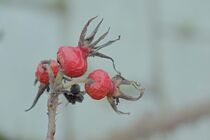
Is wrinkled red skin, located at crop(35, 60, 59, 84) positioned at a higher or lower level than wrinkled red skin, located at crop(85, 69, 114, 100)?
higher

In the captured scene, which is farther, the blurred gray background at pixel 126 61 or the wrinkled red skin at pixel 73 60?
the blurred gray background at pixel 126 61

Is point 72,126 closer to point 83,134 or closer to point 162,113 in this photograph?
point 83,134

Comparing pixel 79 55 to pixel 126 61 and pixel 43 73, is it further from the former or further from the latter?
pixel 126 61

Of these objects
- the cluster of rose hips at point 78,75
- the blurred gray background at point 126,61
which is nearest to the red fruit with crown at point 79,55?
the cluster of rose hips at point 78,75

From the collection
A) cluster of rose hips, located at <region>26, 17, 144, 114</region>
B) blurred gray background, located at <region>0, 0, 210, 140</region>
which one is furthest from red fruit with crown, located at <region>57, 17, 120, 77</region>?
blurred gray background, located at <region>0, 0, 210, 140</region>

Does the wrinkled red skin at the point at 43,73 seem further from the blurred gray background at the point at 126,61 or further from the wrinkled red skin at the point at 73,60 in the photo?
the blurred gray background at the point at 126,61

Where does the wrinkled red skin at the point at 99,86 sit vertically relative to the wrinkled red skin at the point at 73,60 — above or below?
Answer: below

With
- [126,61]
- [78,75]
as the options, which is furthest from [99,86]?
[126,61]

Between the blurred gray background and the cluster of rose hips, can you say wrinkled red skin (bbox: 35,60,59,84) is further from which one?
the blurred gray background
